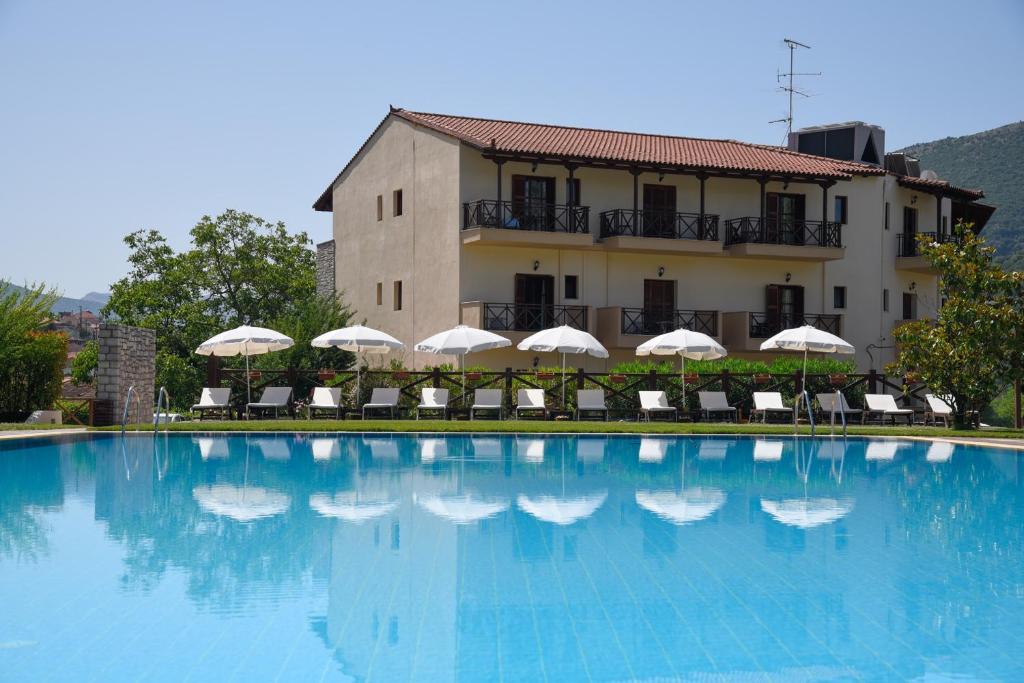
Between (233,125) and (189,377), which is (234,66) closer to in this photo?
(233,125)

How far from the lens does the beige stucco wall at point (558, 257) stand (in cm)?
2808

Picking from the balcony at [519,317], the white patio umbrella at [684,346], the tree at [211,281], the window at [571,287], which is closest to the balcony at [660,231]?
the window at [571,287]

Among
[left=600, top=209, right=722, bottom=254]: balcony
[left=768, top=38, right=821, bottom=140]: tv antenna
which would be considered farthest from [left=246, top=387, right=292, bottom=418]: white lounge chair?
[left=768, top=38, right=821, bottom=140]: tv antenna

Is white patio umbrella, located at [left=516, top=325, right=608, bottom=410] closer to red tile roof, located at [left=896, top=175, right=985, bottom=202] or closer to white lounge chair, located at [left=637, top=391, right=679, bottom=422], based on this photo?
white lounge chair, located at [left=637, top=391, right=679, bottom=422]

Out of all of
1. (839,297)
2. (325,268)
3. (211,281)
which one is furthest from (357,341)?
(211,281)

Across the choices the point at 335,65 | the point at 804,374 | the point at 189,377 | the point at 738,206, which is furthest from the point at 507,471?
the point at 189,377

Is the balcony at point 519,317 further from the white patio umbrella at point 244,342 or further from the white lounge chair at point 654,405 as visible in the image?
the white patio umbrella at point 244,342

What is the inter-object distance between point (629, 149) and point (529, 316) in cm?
656

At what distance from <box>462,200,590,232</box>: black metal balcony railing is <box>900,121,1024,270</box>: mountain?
130 ft

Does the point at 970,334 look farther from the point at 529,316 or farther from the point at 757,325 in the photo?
the point at 529,316

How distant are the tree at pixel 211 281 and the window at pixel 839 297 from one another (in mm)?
20400

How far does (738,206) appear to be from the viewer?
101ft

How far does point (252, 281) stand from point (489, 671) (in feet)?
124

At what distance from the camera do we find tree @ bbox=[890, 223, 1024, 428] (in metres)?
20.3
